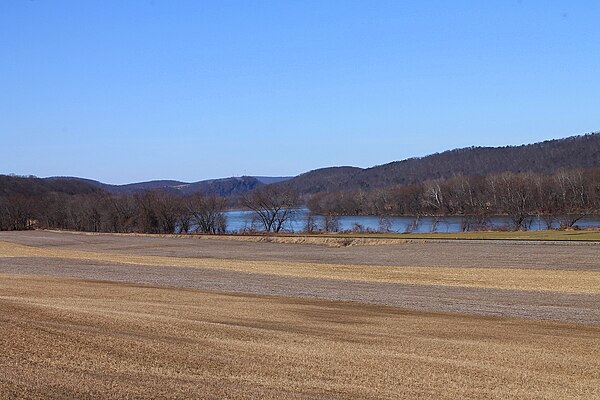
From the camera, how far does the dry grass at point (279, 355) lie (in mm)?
11070

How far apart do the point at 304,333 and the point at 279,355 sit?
11.7 ft

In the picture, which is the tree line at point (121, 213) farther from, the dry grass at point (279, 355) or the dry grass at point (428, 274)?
the dry grass at point (279, 355)

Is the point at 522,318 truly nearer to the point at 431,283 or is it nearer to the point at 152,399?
the point at 431,283

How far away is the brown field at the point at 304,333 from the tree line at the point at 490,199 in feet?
201

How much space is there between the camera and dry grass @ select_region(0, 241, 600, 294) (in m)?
32.2

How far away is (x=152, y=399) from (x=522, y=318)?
15.1 meters

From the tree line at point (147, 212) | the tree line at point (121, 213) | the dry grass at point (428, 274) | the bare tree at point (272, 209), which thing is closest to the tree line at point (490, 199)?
the bare tree at point (272, 209)

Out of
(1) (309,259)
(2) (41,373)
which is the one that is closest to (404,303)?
(2) (41,373)

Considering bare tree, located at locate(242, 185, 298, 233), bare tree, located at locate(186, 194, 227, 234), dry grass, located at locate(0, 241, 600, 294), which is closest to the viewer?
dry grass, located at locate(0, 241, 600, 294)

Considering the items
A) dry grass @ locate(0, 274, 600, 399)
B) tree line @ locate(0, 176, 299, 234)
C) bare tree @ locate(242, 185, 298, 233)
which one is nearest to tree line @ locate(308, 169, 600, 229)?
bare tree @ locate(242, 185, 298, 233)

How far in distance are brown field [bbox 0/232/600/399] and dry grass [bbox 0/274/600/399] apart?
0.04m

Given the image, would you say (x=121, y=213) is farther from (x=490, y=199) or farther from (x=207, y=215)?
(x=490, y=199)

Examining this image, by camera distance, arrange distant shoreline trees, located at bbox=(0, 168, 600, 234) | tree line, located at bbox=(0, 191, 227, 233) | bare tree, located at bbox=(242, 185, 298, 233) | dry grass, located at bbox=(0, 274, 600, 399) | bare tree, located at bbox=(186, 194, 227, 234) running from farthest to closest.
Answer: tree line, located at bbox=(0, 191, 227, 233)
bare tree, located at bbox=(186, 194, 227, 234)
distant shoreline trees, located at bbox=(0, 168, 600, 234)
bare tree, located at bbox=(242, 185, 298, 233)
dry grass, located at bbox=(0, 274, 600, 399)

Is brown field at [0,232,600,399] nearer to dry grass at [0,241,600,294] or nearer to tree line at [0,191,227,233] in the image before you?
dry grass at [0,241,600,294]
